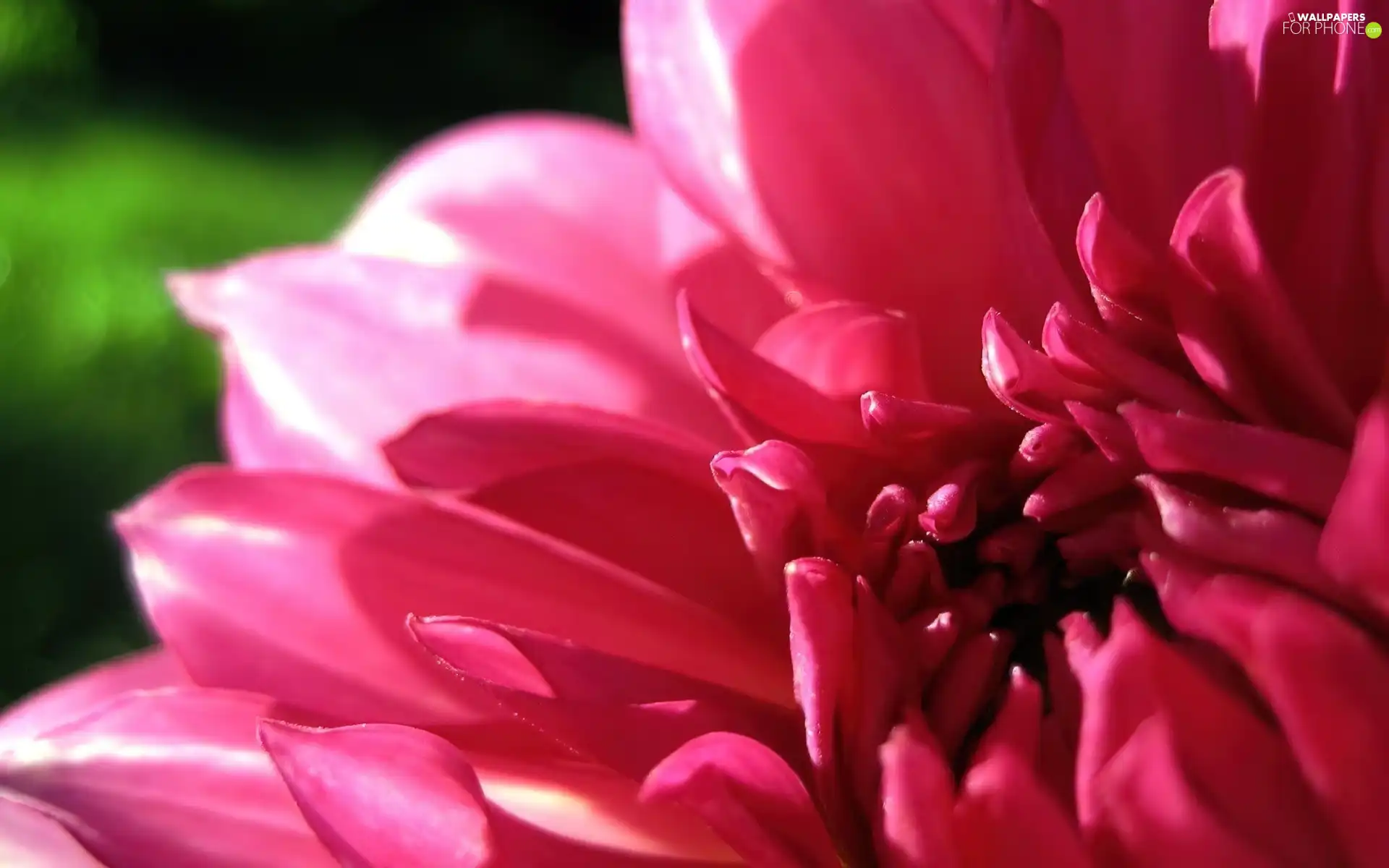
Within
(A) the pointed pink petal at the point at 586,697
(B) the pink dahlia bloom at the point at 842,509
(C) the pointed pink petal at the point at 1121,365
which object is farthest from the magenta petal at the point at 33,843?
(C) the pointed pink petal at the point at 1121,365

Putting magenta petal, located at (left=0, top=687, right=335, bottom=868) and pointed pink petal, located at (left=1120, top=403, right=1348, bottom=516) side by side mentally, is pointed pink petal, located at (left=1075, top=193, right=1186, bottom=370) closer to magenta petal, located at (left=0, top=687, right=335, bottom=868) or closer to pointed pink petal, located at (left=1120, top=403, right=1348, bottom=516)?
pointed pink petal, located at (left=1120, top=403, right=1348, bottom=516)

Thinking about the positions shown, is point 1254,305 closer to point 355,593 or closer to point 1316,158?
point 1316,158

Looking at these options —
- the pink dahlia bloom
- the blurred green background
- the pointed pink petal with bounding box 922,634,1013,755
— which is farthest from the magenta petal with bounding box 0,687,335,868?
the blurred green background

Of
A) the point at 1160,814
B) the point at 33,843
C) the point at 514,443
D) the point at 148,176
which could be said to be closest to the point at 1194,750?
the point at 1160,814

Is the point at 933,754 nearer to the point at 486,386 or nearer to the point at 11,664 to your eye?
the point at 486,386

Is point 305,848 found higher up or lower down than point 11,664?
higher up

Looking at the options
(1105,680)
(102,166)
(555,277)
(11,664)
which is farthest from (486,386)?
(102,166)

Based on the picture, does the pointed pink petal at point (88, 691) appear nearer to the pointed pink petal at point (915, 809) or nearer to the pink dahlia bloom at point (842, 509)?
the pink dahlia bloom at point (842, 509)

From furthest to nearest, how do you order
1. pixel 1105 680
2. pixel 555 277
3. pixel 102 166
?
1. pixel 102 166
2. pixel 555 277
3. pixel 1105 680
